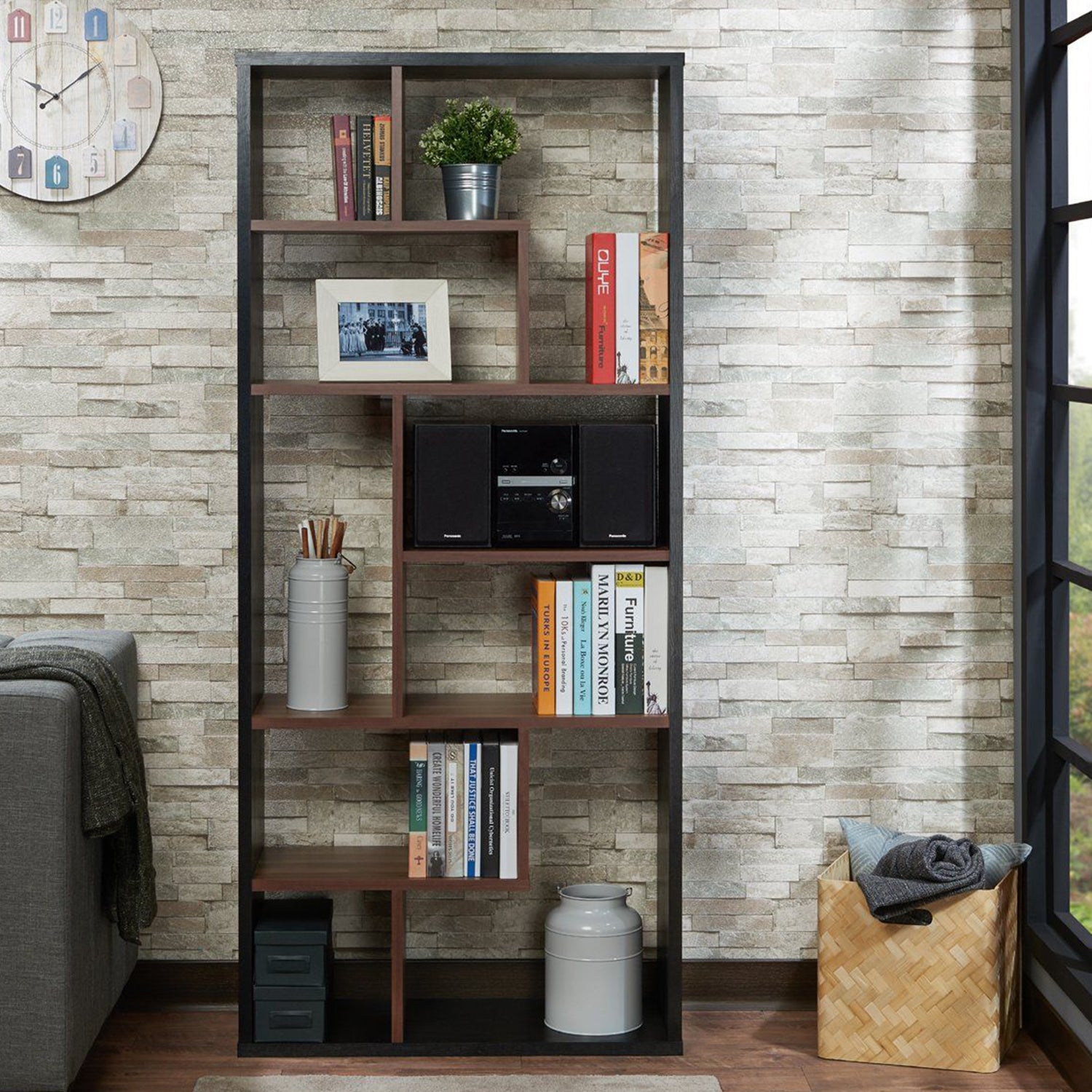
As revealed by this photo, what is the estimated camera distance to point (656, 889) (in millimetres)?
2881

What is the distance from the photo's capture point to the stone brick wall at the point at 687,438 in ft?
9.09

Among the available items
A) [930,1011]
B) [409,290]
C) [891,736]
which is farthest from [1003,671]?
[409,290]

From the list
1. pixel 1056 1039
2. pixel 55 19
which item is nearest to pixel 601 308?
pixel 55 19

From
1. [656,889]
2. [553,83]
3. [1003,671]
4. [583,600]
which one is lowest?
[656,889]

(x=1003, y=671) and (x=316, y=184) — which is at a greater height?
(x=316, y=184)

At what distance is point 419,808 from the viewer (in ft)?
8.61

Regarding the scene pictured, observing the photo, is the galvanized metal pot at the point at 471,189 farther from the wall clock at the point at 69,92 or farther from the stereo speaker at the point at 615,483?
the wall clock at the point at 69,92

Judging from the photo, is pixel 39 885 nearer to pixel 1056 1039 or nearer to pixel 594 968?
pixel 594 968

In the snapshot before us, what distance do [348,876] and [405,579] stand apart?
653 millimetres

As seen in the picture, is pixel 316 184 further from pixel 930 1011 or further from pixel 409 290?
pixel 930 1011

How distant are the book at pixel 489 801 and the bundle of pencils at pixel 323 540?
1.69 ft

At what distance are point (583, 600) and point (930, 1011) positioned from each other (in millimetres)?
1093

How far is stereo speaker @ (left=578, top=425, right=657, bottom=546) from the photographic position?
8.48 ft

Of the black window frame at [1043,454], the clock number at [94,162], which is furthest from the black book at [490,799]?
the clock number at [94,162]
